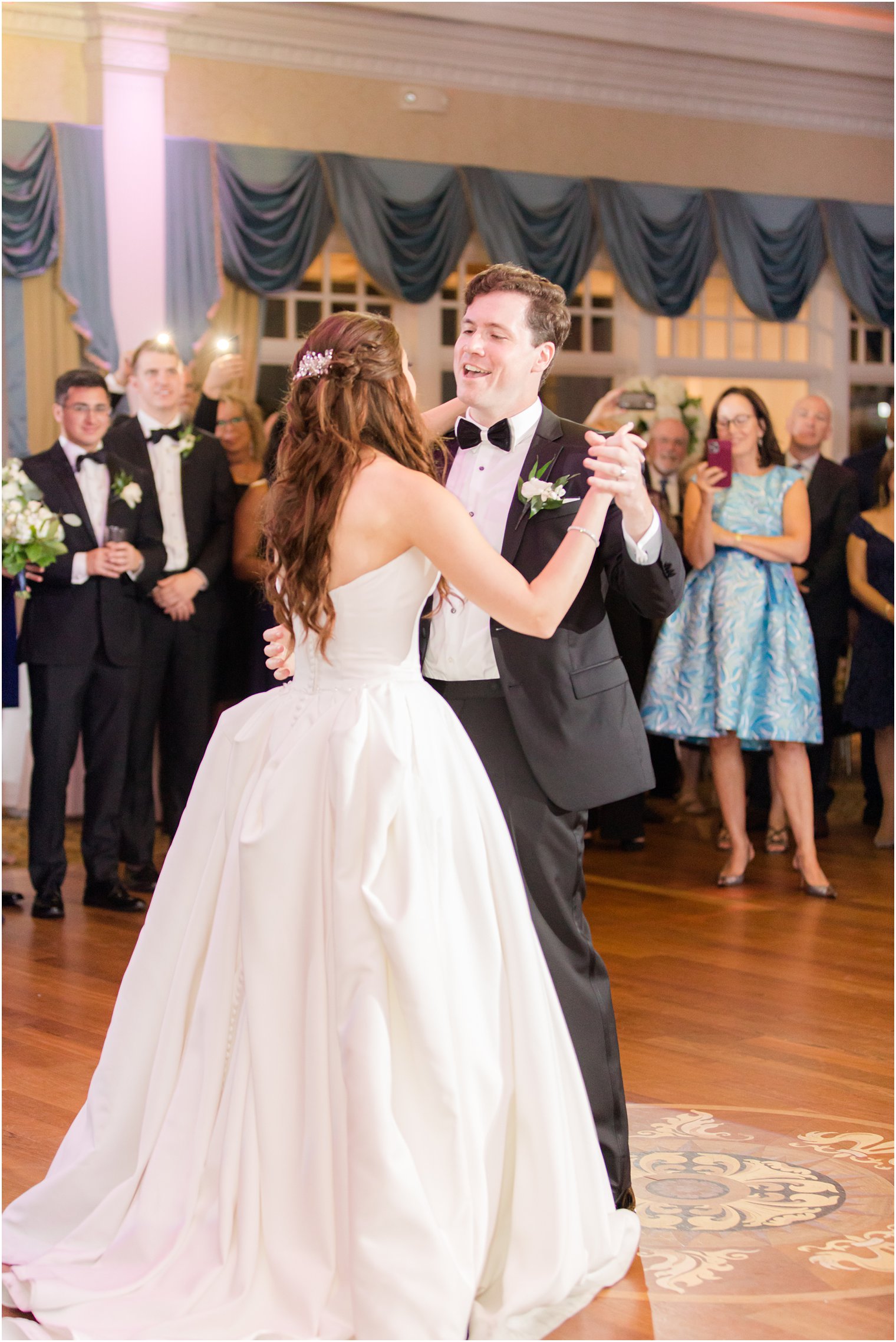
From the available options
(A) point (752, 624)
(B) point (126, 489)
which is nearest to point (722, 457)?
(A) point (752, 624)

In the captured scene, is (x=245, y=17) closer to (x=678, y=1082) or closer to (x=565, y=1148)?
(x=678, y=1082)

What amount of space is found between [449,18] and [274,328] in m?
2.00

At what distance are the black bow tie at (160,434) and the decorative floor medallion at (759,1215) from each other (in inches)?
131

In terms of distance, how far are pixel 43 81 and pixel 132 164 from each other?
24.2 inches

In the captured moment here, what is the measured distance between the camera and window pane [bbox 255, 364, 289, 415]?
8.53m

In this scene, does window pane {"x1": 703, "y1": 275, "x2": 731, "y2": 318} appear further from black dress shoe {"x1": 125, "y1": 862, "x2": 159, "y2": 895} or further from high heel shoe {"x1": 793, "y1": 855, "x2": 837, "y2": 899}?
black dress shoe {"x1": 125, "y1": 862, "x2": 159, "y2": 895}

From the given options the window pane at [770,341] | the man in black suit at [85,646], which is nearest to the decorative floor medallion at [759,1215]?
the man in black suit at [85,646]

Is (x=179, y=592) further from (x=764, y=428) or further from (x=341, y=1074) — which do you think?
(x=341, y=1074)

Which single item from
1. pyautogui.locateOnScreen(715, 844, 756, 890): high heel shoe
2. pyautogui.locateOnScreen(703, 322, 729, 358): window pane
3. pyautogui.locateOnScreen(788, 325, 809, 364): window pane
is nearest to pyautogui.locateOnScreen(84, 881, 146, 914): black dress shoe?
pyautogui.locateOnScreen(715, 844, 756, 890): high heel shoe

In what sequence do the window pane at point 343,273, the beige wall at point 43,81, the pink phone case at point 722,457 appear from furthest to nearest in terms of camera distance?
the window pane at point 343,273 < the beige wall at point 43,81 < the pink phone case at point 722,457

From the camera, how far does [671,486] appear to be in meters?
7.02

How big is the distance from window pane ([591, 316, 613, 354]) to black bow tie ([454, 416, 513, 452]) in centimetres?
691

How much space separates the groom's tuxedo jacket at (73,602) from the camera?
5242 millimetres

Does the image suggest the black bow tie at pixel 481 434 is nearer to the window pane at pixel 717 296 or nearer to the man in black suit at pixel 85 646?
the man in black suit at pixel 85 646
